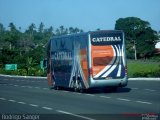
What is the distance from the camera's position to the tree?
119188 millimetres

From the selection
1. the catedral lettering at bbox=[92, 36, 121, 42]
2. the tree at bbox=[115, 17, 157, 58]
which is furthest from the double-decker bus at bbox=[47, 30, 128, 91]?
the tree at bbox=[115, 17, 157, 58]

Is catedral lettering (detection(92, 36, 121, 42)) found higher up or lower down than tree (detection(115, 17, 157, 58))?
lower down

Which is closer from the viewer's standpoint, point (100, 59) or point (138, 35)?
point (100, 59)

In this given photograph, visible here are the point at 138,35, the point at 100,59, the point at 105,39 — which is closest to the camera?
the point at 100,59

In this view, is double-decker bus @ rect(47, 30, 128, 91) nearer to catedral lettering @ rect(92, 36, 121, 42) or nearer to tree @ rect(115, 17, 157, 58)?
catedral lettering @ rect(92, 36, 121, 42)

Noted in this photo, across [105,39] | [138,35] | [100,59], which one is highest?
[138,35]

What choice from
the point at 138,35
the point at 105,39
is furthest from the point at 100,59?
the point at 138,35

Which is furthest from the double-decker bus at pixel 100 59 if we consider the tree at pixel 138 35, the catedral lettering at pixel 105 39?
the tree at pixel 138 35

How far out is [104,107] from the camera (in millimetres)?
19016

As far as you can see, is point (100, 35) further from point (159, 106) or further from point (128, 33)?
point (128, 33)

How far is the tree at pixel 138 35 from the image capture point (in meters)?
119

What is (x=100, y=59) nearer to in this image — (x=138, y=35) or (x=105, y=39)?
(x=105, y=39)

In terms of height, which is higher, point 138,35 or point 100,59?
point 138,35

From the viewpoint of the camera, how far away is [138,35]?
125 meters
